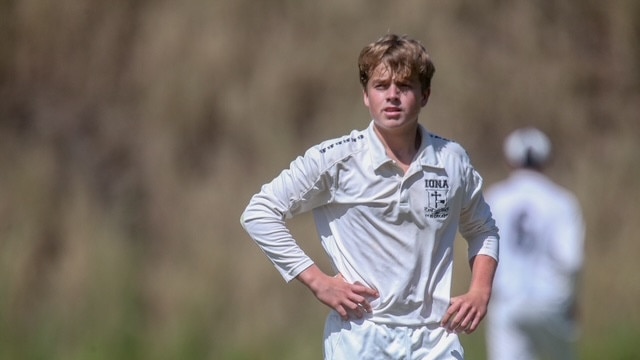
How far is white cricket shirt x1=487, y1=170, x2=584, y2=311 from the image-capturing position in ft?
30.8

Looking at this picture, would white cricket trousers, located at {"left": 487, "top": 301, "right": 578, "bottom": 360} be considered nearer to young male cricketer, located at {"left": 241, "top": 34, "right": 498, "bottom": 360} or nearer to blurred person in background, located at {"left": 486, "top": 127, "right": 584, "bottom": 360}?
blurred person in background, located at {"left": 486, "top": 127, "right": 584, "bottom": 360}

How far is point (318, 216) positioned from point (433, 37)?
11.1m

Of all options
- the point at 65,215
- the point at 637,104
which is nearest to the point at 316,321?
the point at 65,215

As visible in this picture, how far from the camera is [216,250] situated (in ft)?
47.5

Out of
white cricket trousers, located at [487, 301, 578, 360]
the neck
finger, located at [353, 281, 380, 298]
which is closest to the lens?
finger, located at [353, 281, 380, 298]

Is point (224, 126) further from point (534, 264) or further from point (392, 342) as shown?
point (392, 342)

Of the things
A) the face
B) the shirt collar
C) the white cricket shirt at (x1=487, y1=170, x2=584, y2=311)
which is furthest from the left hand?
the white cricket shirt at (x1=487, y1=170, x2=584, y2=311)

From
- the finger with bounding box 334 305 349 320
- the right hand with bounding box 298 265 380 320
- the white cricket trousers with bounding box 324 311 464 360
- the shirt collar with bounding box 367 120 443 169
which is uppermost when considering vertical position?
the shirt collar with bounding box 367 120 443 169

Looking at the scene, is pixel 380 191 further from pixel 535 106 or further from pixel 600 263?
pixel 535 106

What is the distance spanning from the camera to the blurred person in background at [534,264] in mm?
9391

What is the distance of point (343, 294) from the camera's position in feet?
16.6

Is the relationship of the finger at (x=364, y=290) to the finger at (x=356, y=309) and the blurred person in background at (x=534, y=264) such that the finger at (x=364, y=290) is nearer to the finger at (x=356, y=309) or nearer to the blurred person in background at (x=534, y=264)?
the finger at (x=356, y=309)

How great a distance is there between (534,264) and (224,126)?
7045mm

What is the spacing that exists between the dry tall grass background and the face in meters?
8.69
